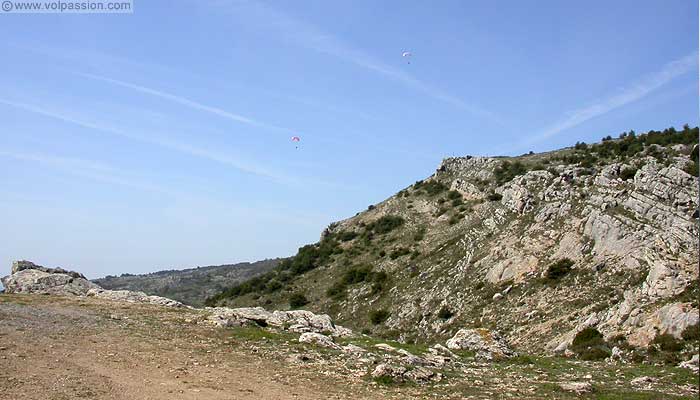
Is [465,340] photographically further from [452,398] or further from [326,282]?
[326,282]

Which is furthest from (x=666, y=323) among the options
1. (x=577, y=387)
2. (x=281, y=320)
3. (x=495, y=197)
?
(x=495, y=197)

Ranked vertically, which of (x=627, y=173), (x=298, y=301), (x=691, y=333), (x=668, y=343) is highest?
(x=627, y=173)

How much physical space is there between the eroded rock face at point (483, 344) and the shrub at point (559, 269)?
45.6 feet

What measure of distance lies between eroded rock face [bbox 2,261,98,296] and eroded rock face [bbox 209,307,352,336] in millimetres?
15413

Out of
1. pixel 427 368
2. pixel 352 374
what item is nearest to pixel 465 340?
pixel 427 368

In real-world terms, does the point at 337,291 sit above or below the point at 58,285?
below

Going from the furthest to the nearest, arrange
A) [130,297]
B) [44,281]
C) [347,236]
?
[347,236], [44,281], [130,297]

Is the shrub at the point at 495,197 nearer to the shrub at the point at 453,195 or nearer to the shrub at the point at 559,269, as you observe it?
the shrub at the point at 453,195

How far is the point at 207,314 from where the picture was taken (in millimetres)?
30984

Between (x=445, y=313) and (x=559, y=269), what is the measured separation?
401 inches

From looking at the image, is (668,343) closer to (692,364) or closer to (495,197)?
(692,364)

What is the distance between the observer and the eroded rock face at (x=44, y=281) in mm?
37344

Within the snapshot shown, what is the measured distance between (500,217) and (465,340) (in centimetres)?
2978

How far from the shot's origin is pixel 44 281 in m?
38.3
